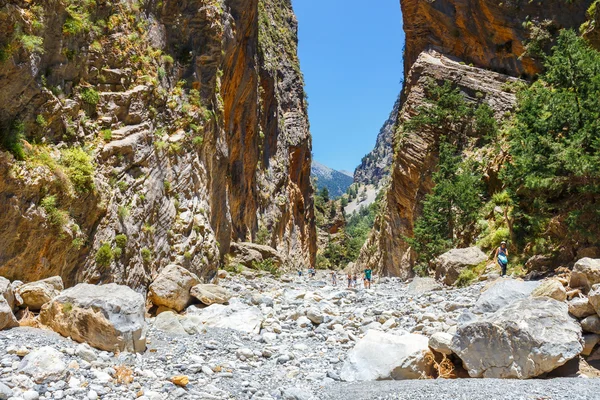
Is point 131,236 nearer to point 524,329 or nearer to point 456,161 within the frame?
point 524,329

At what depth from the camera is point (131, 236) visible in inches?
479

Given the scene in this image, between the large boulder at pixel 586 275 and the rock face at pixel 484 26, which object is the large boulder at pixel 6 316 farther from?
the rock face at pixel 484 26

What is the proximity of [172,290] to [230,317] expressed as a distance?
2091 millimetres

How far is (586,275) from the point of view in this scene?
786 centimetres

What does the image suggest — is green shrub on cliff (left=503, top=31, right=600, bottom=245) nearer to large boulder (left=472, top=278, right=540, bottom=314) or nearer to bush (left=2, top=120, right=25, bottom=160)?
large boulder (left=472, top=278, right=540, bottom=314)

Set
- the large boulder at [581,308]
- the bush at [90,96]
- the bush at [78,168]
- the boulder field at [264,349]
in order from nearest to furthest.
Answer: the boulder field at [264,349]
the large boulder at [581,308]
the bush at [78,168]
the bush at [90,96]

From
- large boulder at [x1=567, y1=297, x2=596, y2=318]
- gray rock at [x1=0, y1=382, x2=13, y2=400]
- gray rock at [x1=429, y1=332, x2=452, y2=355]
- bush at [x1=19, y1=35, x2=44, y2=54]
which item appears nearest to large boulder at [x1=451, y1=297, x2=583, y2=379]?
gray rock at [x1=429, y1=332, x2=452, y2=355]

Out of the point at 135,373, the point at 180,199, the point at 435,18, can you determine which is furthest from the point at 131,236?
the point at 435,18

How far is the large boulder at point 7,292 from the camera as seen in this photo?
23.8 feet

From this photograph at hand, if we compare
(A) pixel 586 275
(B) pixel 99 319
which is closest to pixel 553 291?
(A) pixel 586 275

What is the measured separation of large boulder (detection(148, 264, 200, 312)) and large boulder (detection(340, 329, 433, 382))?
19.1 feet

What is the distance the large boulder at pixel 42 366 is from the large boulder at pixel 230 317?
180 inches

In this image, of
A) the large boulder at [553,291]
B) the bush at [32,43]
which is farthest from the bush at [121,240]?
the large boulder at [553,291]

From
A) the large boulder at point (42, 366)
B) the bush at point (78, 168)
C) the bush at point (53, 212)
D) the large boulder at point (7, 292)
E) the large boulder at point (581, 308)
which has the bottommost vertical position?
the large boulder at point (42, 366)
